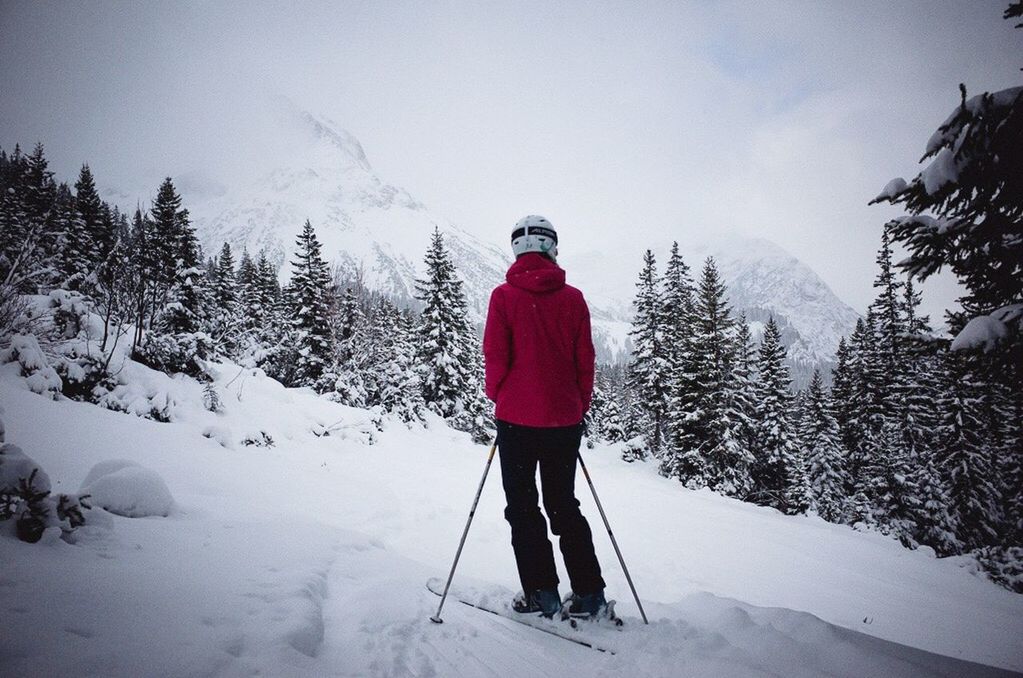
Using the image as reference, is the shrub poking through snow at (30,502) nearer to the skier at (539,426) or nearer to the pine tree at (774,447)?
the skier at (539,426)

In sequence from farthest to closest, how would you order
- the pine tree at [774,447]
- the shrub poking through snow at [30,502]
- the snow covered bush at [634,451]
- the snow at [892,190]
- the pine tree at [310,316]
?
the snow covered bush at [634,451] → the pine tree at [310,316] → the pine tree at [774,447] → the snow at [892,190] → the shrub poking through snow at [30,502]

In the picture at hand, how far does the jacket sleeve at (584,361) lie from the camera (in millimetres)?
3316

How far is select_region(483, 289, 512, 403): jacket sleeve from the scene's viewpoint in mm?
3178

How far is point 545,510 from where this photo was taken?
3133 millimetres

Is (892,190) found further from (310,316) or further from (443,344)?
(310,316)

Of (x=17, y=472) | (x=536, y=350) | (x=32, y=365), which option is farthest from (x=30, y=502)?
(x=32, y=365)

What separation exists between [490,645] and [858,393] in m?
33.5

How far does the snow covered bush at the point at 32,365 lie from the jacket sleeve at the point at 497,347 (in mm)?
8326

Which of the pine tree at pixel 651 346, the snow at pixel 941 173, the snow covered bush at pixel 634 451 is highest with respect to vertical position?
the pine tree at pixel 651 346

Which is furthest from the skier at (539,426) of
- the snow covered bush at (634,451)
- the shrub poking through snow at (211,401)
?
the snow covered bush at (634,451)

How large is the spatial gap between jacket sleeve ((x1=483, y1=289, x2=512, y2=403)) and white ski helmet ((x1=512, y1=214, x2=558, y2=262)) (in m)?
0.51

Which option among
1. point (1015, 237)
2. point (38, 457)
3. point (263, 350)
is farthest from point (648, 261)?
point (38, 457)

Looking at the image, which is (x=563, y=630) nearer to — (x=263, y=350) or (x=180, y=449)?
(x=180, y=449)

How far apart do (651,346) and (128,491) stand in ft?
84.2
